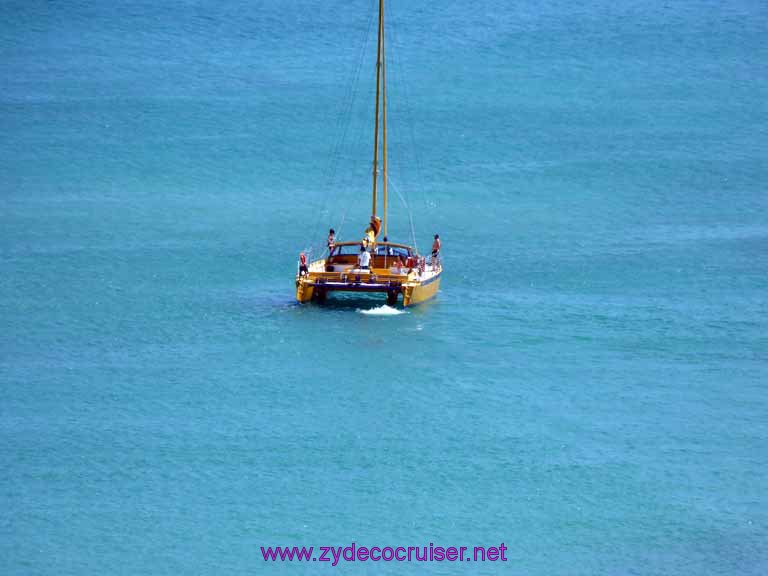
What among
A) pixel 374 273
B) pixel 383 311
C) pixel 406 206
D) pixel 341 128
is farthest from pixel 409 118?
pixel 374 273

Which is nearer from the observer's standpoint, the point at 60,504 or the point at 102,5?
the point at 60,504

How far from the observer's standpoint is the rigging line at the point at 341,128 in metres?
78.2

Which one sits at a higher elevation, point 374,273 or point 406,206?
point 374,273

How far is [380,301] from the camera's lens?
202ft

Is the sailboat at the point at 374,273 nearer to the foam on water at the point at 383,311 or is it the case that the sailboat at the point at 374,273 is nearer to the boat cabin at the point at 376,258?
the boat cabin at the point at 376,258

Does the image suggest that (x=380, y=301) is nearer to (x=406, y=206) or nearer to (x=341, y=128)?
(x=406, y=206)

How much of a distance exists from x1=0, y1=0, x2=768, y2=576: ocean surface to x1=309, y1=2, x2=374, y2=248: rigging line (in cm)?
24

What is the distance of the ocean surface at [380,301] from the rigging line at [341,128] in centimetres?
24

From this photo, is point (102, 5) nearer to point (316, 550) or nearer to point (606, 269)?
point (606, 269)

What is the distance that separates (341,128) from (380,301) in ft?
104

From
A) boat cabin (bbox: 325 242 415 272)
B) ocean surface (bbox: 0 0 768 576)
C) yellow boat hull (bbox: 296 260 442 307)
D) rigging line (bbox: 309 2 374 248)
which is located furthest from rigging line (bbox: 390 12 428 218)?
yellow boat hull (bbox: 296 260 442 307)

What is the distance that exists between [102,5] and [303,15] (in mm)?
13231

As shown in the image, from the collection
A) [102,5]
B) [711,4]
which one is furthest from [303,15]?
[711,4]

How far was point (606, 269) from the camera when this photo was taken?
222 ft
